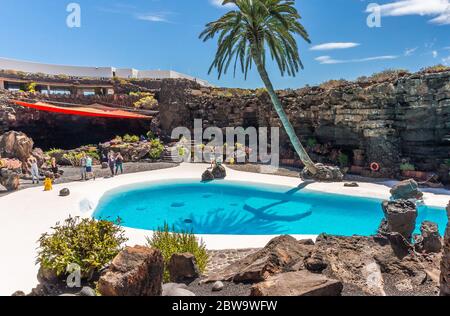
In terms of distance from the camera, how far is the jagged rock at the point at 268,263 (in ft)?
17.3

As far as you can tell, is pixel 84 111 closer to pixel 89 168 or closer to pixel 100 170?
pixel 100 170

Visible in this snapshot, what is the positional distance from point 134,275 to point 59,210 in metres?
7.92

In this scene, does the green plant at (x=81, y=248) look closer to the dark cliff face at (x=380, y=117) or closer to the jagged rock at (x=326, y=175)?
the jagged rock at (x=326, y=175)

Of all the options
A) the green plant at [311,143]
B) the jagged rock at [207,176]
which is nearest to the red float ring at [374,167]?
the green plant at [311,143]

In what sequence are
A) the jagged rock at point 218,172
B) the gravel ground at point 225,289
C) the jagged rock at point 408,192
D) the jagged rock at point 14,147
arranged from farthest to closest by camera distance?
the jagged rock at point 218,172 < the jagged rock at point 14,147 < the jagged rock at point 408,192 < the gravel ground at point 225,289

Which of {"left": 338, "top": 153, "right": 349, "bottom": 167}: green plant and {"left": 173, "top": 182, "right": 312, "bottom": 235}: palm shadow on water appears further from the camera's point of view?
{"left": 338, "top": 153, "right": 349, "bottom": 167}: green plant

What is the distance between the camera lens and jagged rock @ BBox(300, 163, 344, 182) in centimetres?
1622

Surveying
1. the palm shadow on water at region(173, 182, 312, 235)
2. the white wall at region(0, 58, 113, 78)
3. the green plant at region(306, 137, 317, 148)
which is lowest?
the palm shadow on water at region(173, 182, 312, 235)

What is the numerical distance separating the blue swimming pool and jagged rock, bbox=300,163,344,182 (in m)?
2.04

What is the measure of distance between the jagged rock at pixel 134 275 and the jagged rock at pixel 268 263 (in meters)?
1.45

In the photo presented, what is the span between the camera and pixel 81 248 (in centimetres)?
565

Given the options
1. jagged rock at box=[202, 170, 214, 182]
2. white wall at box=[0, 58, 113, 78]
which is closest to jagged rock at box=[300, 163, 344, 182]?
jagged rock at box=[202, 170, 214, 182]

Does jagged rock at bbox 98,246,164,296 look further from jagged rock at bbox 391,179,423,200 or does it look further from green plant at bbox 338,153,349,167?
green plant at bbox 338,153,349,167

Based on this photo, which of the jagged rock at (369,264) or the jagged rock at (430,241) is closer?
the jagged rock at (369,264)
